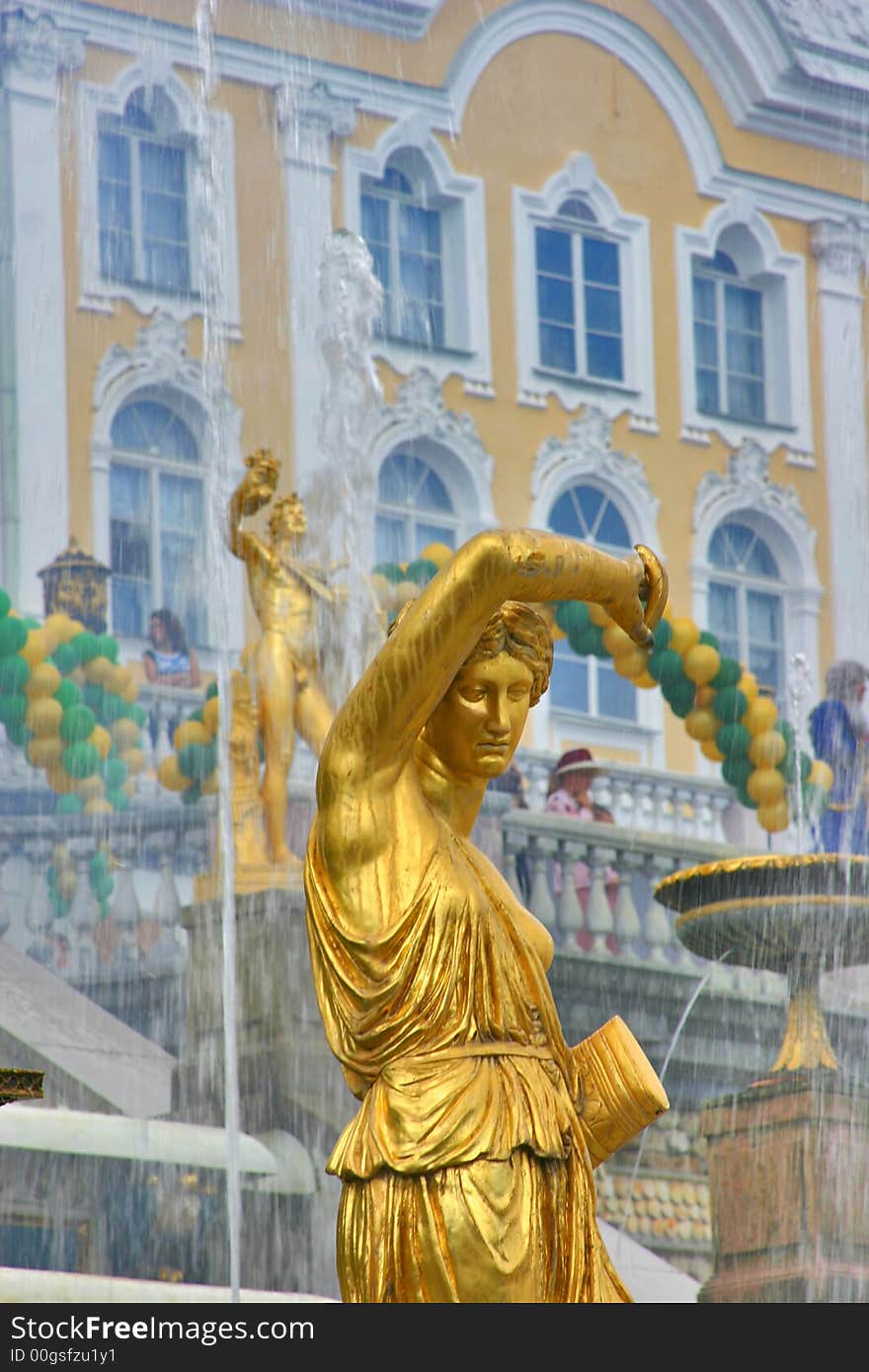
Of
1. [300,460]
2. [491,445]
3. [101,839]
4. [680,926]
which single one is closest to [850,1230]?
[680,926]

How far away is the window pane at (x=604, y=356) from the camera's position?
64.5 ft

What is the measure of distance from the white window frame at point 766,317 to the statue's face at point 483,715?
1641 centimetres

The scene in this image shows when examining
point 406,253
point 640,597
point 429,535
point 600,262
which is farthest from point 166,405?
point 640,597

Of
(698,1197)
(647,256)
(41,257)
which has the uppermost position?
(647,256)

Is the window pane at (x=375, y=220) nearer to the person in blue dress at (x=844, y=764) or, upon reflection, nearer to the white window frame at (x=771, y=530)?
the white window frame at (x=771, y=530)

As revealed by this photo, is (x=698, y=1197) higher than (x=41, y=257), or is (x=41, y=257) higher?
(x=41, y=257)

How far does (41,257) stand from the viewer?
54.2ft

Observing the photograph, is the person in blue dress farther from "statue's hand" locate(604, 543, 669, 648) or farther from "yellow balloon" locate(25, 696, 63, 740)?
"statue's hand" locate(604, 543, 669, 648)

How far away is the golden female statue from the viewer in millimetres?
3611

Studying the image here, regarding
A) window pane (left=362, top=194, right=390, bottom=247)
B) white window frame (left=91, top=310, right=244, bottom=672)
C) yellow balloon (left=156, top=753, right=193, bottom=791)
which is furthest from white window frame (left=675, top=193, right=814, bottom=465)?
yellow balloon (left=156, top=753, right=193, bottom=791)

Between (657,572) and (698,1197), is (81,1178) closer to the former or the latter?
(698,1197)

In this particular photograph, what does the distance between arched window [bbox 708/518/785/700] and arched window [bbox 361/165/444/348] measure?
2633 millimetres
